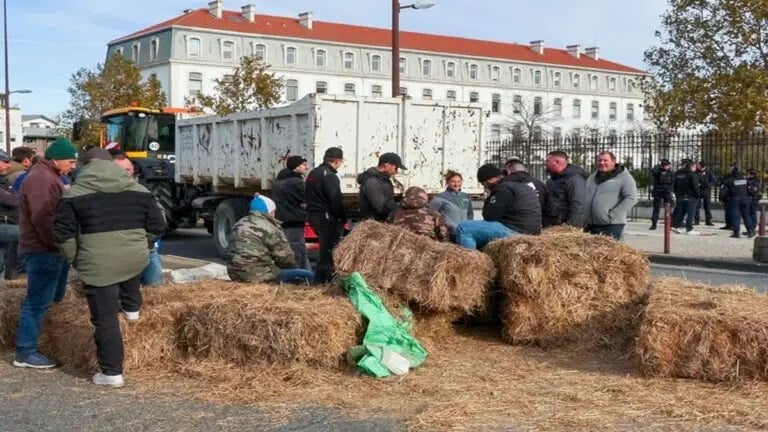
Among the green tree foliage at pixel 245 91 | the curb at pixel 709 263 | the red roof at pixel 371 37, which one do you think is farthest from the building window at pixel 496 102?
the curb at pixel 709 263

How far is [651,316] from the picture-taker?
6461mm

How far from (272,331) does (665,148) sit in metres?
20.8

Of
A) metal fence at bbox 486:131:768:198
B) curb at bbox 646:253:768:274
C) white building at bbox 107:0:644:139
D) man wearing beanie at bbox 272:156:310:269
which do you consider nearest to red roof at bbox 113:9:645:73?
white building at bbox 107:0:644:139

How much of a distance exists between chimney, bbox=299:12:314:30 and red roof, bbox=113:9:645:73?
41 centimetres

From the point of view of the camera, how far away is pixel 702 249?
16.7 meters

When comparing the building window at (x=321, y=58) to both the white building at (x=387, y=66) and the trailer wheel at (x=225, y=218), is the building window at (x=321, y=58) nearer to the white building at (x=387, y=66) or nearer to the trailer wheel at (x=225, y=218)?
the white building at (x=387, y=66)

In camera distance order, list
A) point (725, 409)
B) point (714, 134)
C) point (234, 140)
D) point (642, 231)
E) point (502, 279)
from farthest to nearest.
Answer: point (714, 134) → point (642, 231) → point (234, 140) → point (502, 279) → point (725, 409)

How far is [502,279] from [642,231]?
14574mm

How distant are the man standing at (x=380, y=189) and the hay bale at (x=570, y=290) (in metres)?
1.91

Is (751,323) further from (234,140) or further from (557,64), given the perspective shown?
(557,64)

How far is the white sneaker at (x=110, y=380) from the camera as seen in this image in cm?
646

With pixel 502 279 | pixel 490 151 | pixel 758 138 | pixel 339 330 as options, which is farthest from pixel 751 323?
pixel 490 151

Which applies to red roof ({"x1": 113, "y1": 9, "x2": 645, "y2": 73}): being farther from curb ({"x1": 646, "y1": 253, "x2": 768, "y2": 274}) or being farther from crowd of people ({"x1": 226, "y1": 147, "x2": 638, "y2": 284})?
crowd of people ({"x1": 226, "y1": 147, "x2": 638, "y2": 284})

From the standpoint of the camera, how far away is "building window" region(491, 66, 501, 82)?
3600 inches
